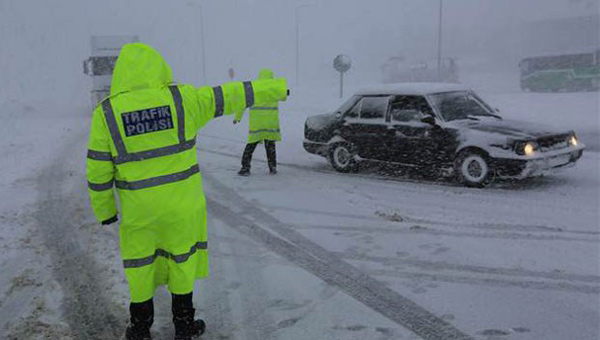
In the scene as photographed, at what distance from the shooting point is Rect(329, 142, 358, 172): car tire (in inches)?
381

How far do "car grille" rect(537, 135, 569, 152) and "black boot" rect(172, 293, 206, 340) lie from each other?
234 inches

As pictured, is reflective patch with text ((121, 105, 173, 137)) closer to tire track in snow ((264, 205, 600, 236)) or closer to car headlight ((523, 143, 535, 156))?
tire track in snow ((264, 205, 600, 236))

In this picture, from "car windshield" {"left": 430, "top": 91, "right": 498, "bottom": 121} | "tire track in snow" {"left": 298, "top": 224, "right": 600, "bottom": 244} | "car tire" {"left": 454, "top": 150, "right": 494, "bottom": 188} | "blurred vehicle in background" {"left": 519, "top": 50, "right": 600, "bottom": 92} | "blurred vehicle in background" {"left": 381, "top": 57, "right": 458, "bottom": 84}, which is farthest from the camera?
"blurred vehicle in background" {"left": 381, "top": 57, "right": 458, "bottom": 84}

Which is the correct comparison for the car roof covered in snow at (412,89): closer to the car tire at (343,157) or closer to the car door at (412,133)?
the car door at (412,133)

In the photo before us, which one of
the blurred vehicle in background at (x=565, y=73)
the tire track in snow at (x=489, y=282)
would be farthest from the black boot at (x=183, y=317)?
the blurred vehicle in background at (x=565, y=73)

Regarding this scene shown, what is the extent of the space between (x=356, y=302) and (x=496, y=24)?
85.2 metres

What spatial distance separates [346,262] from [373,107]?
475 centimetres

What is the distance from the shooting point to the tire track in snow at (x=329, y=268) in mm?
3862

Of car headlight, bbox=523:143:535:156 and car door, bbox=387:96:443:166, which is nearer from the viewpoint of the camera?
car headlight, bbox=523:143:535:156

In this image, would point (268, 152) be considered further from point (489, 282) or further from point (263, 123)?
point (489, 282)

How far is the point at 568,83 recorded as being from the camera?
31641 mm

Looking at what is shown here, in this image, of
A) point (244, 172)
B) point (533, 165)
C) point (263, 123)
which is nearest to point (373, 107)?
point (263, 123)

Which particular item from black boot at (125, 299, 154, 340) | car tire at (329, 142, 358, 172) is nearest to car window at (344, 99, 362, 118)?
car tire at (329, 142, 358, 172)

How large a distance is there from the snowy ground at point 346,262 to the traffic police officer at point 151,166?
0.67m
